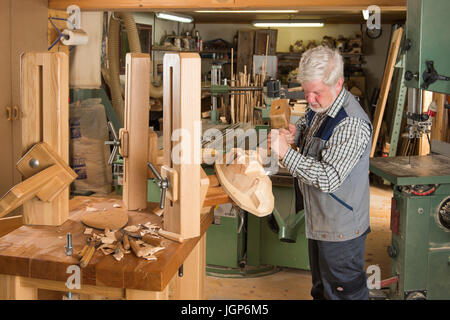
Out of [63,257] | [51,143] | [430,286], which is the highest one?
[51,143]

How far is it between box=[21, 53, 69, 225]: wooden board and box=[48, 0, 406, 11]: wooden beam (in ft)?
8.10

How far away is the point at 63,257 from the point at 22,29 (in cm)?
345

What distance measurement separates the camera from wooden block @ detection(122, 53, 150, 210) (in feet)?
6.36

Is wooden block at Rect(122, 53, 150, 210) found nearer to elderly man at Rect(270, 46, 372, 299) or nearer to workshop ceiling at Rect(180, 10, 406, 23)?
elderly man at Rect(270, 46, 372, 299)

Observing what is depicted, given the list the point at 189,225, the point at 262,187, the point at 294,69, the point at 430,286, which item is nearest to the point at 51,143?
the point at 189,225

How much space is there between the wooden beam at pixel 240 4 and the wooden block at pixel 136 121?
2.19m

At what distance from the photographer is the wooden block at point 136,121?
1.94 meters

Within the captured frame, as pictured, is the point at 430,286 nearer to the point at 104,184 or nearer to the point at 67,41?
the point at 67,41

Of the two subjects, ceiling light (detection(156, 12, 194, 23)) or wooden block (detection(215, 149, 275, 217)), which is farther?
ceiling light (detection(156, 12, 194, 23))

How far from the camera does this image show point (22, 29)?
4414mm

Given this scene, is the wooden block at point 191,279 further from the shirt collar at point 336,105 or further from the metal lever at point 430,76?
the metal lever at point 430,76

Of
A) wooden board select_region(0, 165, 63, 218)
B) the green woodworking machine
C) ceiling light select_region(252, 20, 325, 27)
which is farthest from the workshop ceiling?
wooden board select_region(0, 165, 63, 218)

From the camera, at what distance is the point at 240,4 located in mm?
3975

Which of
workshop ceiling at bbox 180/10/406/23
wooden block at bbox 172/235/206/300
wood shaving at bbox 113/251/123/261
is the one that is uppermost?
workshop ceiling at bbox 180/10/406/23
